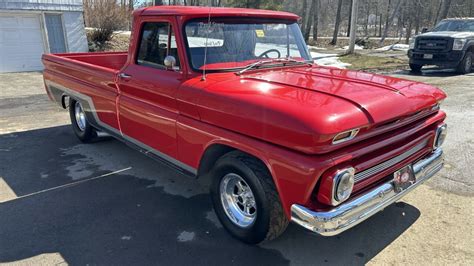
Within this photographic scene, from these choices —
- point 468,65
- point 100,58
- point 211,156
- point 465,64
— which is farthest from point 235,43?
point 468,65

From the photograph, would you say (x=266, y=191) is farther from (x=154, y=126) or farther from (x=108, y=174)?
(x=108, y=174)

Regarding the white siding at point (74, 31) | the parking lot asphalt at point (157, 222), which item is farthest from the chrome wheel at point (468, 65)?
the white siding at point (74, 31)

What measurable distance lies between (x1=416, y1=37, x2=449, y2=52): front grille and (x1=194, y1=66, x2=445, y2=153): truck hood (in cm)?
1115

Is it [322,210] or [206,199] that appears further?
[206,199]

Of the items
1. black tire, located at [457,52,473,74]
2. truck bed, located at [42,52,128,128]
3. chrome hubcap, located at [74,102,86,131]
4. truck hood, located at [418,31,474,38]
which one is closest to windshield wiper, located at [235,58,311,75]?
truck bed, located at [42,52,128,128]

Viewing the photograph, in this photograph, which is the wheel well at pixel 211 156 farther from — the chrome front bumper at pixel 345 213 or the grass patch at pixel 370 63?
the grass patch at pixel 370 63

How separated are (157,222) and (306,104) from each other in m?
1.92

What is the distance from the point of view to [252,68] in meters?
3.77

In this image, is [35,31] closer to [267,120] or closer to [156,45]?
[156,45]

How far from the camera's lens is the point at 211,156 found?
11.1 ft

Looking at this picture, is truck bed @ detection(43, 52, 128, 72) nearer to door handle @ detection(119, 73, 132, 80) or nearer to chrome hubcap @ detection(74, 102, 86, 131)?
chrome hubcap @ detection(74, 102, 86, 131)

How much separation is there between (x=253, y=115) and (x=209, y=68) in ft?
3.25

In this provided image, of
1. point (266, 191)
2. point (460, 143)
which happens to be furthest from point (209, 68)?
point (460, 143)

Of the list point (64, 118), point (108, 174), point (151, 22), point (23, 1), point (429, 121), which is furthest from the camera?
point (23, 1)
